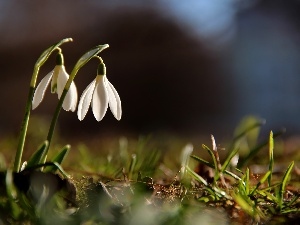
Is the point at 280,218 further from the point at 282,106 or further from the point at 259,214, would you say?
the point at 282,106

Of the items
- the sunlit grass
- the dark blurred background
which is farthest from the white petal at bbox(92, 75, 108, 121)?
the dark blurred background

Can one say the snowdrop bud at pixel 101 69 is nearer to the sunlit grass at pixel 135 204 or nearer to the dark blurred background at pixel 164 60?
the sunlit grass at pixel 135 204

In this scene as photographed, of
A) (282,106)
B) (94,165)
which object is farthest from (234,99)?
(94,165)

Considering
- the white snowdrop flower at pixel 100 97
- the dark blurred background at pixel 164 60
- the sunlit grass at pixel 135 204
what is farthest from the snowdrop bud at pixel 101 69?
the dark blurred background at pixel 164 60

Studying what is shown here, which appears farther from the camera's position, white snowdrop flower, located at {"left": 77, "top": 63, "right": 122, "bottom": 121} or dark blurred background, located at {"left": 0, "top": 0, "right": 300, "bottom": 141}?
dark blurred background, located at {"left": 0, "top": 0, "right": 300, "bottom": 141}

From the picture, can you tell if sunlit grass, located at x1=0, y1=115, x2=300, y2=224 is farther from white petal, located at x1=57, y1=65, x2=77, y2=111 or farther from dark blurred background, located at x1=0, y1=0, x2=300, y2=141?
dark blurred background, located at x1=0, y1=0, x2=300, y2=141

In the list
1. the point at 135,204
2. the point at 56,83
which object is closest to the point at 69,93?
the point at 56,83

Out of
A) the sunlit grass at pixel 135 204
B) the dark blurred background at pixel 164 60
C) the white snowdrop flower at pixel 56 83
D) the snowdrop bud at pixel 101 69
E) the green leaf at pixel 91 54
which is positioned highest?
the green leaf at pixel 91 54
